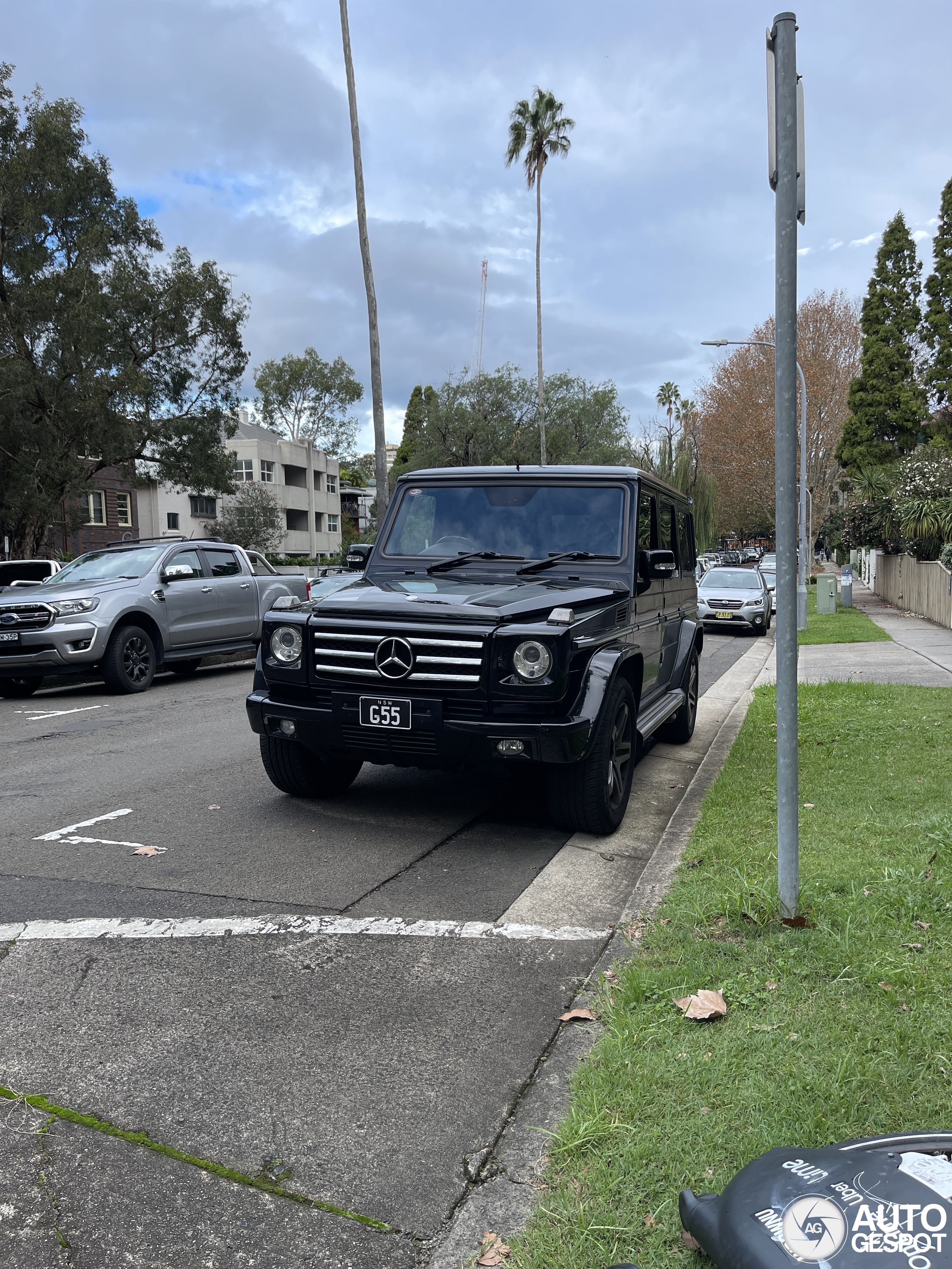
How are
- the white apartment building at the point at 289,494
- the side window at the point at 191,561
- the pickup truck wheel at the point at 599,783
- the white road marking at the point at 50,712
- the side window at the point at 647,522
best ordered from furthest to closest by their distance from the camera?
the white apartment building at the point at 289,494
the side window at the point at 191,561
the white road marking at the point at 50,712
the side window at the point at 647,522
the pickup truck wheel at the point at 599,783

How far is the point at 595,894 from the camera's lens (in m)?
4.78

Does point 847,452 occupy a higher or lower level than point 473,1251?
higher

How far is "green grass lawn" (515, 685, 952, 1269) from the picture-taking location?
2.38 metres

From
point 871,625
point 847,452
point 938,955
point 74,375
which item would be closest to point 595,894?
point 938,955

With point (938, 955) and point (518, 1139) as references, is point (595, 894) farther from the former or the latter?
point (518, 1139)

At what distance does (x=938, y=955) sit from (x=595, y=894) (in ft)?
5.32

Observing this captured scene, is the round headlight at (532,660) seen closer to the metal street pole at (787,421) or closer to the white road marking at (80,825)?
the metal street pole at (787,421)

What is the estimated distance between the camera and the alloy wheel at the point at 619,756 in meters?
5.52

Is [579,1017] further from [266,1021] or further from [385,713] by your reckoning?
[385,713]

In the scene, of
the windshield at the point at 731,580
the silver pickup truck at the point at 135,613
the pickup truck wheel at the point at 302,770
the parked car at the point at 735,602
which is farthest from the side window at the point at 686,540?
the windshield at the point at 731,580

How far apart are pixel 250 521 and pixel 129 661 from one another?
4747cm

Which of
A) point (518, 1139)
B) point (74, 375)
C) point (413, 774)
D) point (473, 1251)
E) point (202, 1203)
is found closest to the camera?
point (473, 1251)

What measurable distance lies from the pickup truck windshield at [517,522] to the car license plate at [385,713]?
5.39 feet

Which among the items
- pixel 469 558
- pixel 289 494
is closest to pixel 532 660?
pixel 469 558
